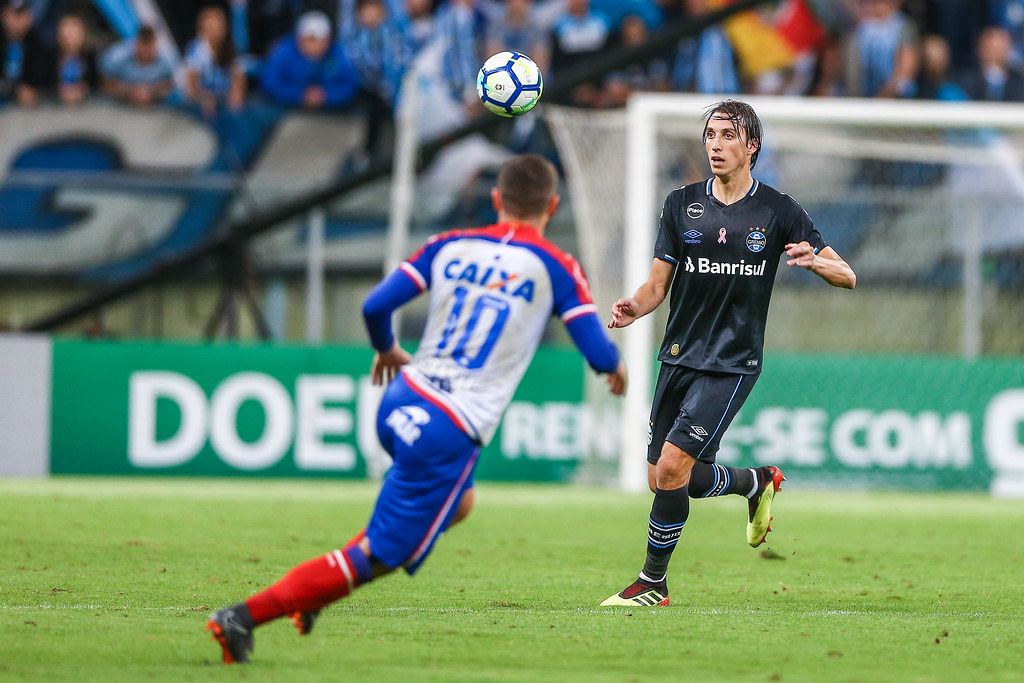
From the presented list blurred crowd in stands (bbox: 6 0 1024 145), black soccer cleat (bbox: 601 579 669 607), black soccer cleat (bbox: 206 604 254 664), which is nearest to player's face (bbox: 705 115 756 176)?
black soccer cleat (bbox: 601 579 669 607)

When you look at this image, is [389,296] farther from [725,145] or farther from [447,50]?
[447,50]

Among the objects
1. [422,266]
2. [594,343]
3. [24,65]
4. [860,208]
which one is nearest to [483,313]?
[422,266]

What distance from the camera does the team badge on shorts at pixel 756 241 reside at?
6.80 m

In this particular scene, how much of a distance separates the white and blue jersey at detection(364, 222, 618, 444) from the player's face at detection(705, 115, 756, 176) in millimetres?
1671

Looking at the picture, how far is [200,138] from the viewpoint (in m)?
16.5

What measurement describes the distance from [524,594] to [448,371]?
2260 millimetres

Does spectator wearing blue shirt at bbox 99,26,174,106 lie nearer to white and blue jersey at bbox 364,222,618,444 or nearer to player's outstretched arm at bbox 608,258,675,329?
player's outstretched arm at bbox 608,258,675,329

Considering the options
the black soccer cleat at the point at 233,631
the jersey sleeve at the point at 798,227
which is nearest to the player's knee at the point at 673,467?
the jersey sleeve at the point at 798,227

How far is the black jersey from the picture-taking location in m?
6.81

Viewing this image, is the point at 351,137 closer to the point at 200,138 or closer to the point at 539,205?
the point at 200,138

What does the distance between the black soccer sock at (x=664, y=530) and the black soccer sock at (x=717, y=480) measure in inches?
6.9

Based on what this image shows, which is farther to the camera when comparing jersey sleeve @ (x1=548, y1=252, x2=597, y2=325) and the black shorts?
the black shorts

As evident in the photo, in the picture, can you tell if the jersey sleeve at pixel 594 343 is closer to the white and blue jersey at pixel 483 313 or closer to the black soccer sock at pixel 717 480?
the white and blue jersey at pixel 483 313

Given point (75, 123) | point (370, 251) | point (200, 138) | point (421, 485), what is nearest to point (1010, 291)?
point (370, 251)
